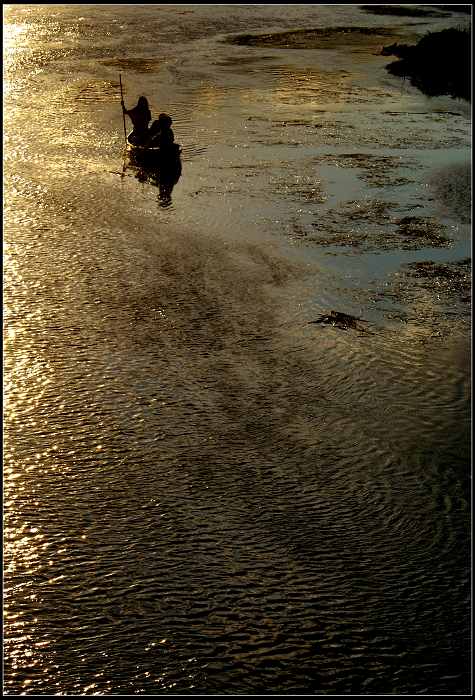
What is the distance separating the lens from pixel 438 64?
4500 cm

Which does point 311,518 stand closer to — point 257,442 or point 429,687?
point 257,442

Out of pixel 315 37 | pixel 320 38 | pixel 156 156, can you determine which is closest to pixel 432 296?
pixel 156 156

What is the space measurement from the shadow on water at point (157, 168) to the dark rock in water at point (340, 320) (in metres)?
9.10

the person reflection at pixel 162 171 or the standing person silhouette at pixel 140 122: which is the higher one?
the standing person silhouette at pixel 140 122

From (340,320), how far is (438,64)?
108 feet

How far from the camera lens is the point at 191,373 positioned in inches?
550

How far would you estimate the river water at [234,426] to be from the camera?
9.01 meters

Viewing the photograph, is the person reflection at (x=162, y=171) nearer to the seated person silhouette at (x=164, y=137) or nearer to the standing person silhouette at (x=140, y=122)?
the seated person silhouette at (x=164, y=137)

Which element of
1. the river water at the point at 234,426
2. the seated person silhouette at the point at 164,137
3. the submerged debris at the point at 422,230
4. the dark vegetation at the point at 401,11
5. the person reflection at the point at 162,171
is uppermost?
the dark vegetation at the point at 401,11

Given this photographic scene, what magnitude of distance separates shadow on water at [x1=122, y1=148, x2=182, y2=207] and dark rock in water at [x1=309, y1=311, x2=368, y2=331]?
910 centimetres

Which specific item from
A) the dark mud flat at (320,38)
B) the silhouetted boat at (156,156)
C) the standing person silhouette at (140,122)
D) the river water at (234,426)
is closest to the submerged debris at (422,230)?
the river water at (234,426)

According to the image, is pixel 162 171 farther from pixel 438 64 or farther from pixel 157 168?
pixel 438 64

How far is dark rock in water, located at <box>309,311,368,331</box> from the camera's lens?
15.7m

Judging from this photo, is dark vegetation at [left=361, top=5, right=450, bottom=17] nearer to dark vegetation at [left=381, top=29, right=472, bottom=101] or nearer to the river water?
dark vegetation at [left=381, top=29, right=472, bottom=101]
